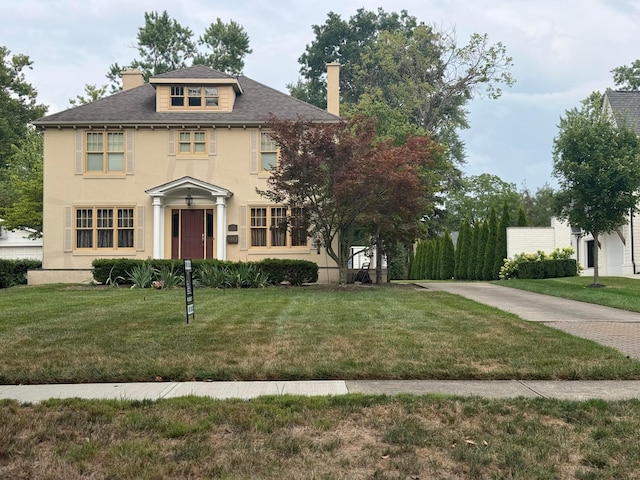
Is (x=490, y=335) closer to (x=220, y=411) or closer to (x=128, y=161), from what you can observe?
(x=220, y=411)

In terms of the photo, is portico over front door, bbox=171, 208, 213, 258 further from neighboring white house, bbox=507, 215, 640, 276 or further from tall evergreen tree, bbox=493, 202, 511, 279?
neighboring white house, bbox=507, 215, 640, 276

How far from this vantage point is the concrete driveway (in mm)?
8742

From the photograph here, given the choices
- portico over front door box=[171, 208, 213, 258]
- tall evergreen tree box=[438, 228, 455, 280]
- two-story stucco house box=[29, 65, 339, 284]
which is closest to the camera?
two-story stucco house box=[29, 65, 339, 284]

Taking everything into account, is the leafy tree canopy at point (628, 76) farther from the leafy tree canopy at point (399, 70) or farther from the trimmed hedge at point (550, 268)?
the trimmed hedge at point (550, 268)

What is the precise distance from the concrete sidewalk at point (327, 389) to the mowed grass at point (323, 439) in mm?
333

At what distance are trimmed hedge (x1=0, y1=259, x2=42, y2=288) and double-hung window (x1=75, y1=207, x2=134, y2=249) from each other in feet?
8.35

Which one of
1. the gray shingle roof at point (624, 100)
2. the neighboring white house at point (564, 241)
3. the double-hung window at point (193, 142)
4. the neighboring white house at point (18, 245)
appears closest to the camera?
the double-hung window at point (193, 142)

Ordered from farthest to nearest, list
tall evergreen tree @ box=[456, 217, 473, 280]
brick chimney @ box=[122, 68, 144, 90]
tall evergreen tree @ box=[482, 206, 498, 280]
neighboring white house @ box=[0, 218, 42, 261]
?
neighboring white house @ box=[0, 218, 42, 261], tall evergreen tree @ box=[456, 217, 473, 280], tall evergreen tree @ box=[482, 206, 498, 280], brick chimney @ box=[122, 68, 144, 90]

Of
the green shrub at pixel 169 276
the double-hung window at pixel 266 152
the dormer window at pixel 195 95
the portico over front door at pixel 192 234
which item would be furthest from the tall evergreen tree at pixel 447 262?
the green shrub at pixel 169 276

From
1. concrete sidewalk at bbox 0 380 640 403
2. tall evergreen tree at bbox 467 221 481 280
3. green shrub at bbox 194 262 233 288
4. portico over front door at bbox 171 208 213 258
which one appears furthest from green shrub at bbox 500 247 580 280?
concrete sidewalk at bbox 0 380 640 403

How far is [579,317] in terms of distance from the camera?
11438mm

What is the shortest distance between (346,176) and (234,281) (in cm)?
549

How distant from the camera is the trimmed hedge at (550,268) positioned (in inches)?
927

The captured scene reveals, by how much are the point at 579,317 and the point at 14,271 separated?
20.9 metres
